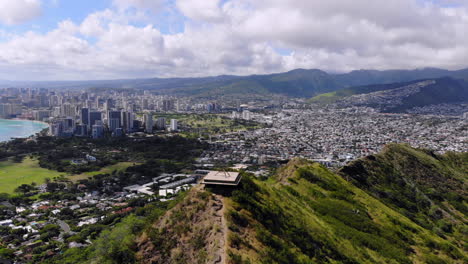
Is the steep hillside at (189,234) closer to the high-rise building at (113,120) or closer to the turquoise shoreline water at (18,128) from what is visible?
the high-rise building at (113,120)

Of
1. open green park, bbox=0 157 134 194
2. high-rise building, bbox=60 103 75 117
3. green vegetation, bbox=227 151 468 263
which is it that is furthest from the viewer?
high-rise building, bbox=60 103 75 117

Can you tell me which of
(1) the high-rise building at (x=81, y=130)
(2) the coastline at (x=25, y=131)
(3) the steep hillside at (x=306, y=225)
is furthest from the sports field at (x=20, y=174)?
(3) the steep hillside at (x=306, y=225)

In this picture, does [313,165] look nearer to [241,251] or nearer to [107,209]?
[241,251]

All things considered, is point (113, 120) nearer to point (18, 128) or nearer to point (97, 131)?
point (97, 131)

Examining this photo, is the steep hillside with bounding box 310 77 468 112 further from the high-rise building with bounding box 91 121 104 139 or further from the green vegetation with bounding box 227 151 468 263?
the green vegetation with bounding box 227 151 468 263

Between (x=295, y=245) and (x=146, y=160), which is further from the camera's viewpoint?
(x=146, y=160)

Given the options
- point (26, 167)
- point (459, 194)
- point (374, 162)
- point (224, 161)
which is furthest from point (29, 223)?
point (459, 194)

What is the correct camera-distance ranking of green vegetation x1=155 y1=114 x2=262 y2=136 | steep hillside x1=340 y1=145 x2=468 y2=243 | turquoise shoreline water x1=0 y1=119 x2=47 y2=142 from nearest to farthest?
steep hillside x1=340 y1=145 x2=468 y2=243 → turquoise shoreline water x1=0 y1=119 x2=47 y2=142 → green vegetation x1=155 y1=114 x2=262 y2=136

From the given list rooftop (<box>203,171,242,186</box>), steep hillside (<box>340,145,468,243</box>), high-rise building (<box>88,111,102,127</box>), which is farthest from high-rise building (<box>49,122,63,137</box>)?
rooftop (<box>203,171,242,186</box>)
